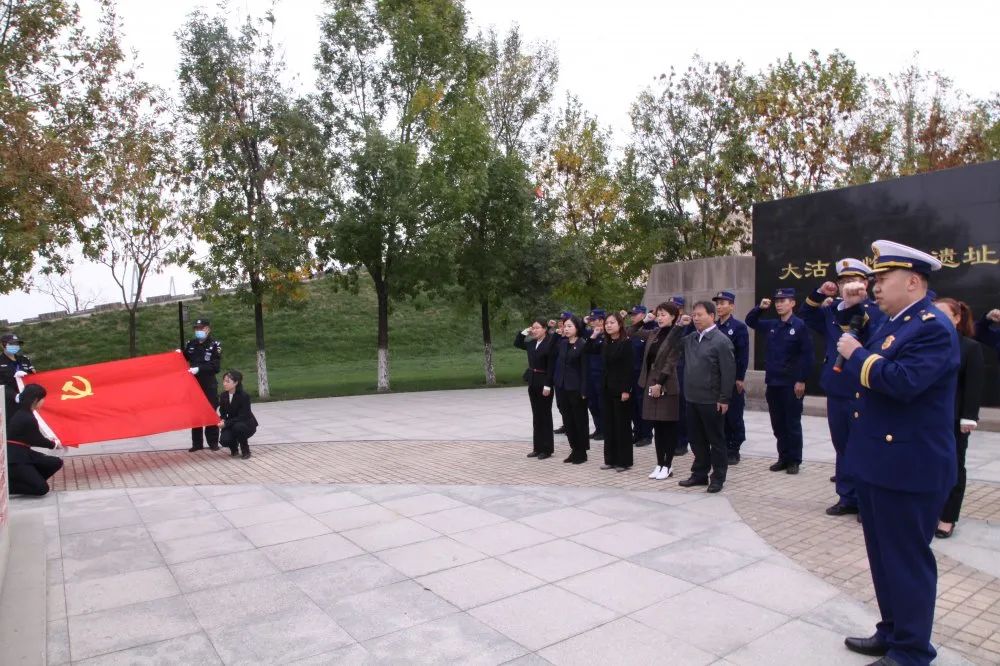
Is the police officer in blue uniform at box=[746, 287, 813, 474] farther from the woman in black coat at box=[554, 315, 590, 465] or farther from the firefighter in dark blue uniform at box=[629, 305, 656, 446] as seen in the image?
the woman in black coat at box=[554, 315, 590, 465]

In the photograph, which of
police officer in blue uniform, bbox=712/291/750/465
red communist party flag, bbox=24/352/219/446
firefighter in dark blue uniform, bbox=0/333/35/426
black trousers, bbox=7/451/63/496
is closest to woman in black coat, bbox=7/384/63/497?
black trousers, bbox=7/451/63/496

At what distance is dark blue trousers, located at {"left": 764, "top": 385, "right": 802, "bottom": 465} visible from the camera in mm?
7445

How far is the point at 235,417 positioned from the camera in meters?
9.23

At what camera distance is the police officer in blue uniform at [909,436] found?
3.04 meters

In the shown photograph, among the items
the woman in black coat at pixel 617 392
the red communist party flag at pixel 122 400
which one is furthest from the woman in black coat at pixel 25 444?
the woman in black coat at pixel 617 392

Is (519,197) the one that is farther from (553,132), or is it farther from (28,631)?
(28,631)

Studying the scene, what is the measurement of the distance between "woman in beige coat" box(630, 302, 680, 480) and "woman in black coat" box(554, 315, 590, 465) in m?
0.83

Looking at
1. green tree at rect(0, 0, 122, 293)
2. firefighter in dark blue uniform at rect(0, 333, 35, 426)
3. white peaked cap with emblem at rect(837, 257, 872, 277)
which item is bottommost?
firefighter in dark blue uniform at rect(0, 333, 35, 426)

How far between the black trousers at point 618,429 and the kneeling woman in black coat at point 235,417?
4.54m

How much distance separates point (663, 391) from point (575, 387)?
126 cm

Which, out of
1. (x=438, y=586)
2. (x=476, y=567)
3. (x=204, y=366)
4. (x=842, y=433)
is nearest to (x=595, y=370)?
(x=842, y=433)

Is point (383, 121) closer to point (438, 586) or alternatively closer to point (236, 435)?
point (236, 435)

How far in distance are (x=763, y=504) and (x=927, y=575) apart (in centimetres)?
316

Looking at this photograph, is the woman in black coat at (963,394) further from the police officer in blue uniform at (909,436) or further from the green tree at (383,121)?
the green tree at (383,121)
